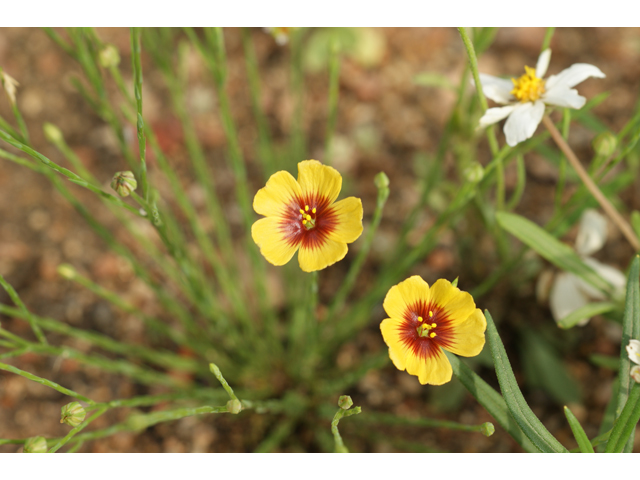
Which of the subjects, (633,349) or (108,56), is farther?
(108,56)

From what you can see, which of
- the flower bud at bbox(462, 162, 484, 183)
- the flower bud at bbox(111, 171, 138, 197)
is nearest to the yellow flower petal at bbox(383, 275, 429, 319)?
the flower bud at bbox(462, 162, 484, 183)

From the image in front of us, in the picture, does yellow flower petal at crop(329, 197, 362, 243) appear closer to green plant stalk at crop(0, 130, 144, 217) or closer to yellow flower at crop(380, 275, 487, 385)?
yellow flower at crop(380, 275, 487, 385)

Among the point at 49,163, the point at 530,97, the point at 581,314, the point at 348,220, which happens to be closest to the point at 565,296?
the point at 581,314

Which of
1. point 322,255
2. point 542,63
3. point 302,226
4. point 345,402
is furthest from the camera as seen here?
point 542,63

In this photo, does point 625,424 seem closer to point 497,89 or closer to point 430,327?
point 430,327

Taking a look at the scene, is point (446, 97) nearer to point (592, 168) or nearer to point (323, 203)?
point (592, 168)

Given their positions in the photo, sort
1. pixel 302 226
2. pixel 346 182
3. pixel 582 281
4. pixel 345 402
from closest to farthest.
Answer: pixel 345 402 → pixel 302 226 → pixel 582 281 → pixel 346 182

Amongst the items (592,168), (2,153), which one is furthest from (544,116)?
(2,153)
